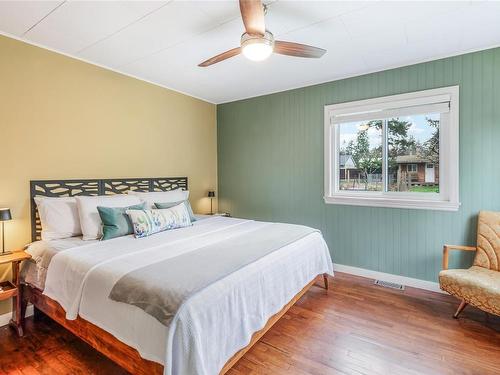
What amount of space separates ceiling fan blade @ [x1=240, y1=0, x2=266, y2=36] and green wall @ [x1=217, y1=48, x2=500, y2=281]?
216cm

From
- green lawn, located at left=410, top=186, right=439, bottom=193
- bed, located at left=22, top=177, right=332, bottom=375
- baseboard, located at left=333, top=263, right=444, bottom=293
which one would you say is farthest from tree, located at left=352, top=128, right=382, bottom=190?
bed, located at left=22, top=177, right=332, bottom=375

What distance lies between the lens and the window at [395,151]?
3.04 m

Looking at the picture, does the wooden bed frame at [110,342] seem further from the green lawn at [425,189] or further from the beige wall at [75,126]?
the green lawn at [425,189]

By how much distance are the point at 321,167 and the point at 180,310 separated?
9.66ft

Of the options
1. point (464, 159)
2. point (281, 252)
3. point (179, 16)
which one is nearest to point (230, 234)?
point (281, 252)

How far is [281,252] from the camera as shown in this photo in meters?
2.34

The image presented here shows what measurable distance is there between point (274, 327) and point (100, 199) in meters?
2.09

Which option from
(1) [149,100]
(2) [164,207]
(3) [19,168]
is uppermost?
(1) [149,100]

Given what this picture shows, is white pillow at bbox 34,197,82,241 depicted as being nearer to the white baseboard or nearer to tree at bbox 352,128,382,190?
the white baseboard

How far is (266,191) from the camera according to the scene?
175 inches

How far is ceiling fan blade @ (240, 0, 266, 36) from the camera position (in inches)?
66.1

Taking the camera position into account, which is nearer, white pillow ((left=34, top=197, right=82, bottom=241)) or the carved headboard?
white pillow ((left=34, top=197, right=82, bottom=241))

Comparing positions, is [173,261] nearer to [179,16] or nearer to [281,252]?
[281,252]

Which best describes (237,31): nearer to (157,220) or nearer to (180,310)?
(157,220)
